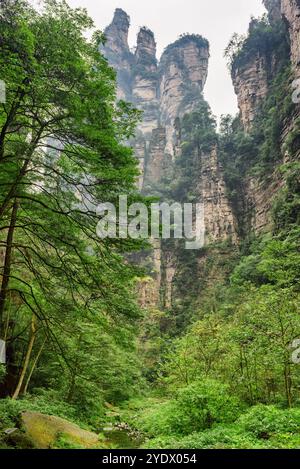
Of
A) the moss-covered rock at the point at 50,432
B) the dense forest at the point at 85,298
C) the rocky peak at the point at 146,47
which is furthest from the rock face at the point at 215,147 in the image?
the rocky peak at the point at 146,47

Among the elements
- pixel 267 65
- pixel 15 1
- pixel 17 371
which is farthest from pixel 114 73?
pixel 267 65

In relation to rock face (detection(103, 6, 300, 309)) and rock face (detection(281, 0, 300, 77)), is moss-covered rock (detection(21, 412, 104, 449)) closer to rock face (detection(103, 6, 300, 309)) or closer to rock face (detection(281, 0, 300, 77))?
rock face (detection(103, 6, 300, 309))

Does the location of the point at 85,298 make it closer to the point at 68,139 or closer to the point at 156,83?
the point at 68,139

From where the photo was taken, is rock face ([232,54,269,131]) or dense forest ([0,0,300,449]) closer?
dense forest ([0,0,300,449])

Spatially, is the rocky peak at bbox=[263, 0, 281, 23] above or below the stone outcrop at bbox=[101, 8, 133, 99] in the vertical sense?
below

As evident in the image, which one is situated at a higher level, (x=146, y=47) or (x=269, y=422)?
(x=146, y=47)

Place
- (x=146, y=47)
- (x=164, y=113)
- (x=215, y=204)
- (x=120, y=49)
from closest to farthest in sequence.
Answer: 1. (x=215, y=204)
2. (x=164, y=113)
3. (x=146, y=47)
4. (x=120, y=49)

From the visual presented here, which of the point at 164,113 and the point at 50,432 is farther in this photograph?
the point at 164,113

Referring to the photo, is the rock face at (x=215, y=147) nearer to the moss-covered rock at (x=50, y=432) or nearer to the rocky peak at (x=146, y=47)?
the moss-covered rock at (x=50, y=432)

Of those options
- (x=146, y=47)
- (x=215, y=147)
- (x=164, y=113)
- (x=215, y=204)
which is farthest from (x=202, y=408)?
(x=146, y=47)

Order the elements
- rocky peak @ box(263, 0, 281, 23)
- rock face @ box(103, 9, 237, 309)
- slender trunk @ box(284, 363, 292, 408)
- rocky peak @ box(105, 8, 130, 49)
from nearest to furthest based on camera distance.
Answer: slender trunk @ box(284, 363, 292, 408) < rock face @ box(103, 9, 237, 309) < rocky peak @ box(263, 0, 281, 23) < rocky peak @ box(105, 8, 130, 49)

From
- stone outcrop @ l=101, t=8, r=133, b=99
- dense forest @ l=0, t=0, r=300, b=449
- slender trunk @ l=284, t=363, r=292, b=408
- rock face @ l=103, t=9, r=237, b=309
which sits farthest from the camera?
stone outcrop @ l=101, t=8, r=133, b=99

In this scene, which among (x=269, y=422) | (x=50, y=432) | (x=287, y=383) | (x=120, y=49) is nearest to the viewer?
(x=50, y=432)

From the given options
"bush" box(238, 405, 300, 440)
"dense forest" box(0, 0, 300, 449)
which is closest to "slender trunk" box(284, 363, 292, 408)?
"dense forest" box(0, 0, 300, 449)
